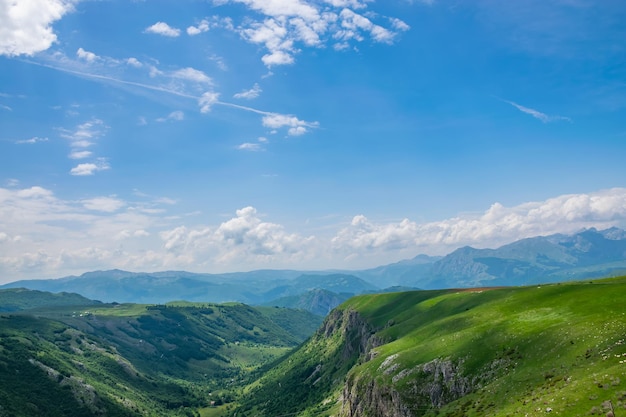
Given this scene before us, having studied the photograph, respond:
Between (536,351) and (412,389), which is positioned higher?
(536,351)

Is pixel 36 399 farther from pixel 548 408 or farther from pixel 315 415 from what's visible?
pixel 548 408

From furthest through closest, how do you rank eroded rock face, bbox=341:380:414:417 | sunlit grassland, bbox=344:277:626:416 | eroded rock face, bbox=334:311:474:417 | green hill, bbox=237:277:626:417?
1. eroded rock face, bbox=341:380:414:417
2. eroded rock face, bbox=334:311:474:417
3. green hill, bbox=237:277:626:417
4. sunlit grassland, bbox=344:277:626:416

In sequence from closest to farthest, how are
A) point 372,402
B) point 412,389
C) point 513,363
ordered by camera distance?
point 513,363, point 412,389, point 372,402

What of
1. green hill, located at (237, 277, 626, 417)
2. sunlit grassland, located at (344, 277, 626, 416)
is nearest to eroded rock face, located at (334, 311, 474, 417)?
green hill, located at (237, 277, 626, 417)

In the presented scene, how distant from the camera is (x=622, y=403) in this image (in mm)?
49812

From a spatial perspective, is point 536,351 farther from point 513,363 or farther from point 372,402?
point 372,402

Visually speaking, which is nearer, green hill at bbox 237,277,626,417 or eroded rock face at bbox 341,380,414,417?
green hill at bbox 237,277,626,417

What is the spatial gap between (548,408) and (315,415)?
12535 cm

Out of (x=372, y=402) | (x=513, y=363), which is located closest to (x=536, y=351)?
(x=513, y=363)

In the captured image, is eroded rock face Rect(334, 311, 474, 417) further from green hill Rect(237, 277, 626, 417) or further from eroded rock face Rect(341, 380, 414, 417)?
green hill Rect(237, 277, 626, 417)

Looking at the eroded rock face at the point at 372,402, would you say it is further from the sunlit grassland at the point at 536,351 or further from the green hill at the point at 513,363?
the sunlit grassland at the point at 536,351

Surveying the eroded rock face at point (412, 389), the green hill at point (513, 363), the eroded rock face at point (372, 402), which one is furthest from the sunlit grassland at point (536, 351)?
the eroded rock face at point (372, 402)

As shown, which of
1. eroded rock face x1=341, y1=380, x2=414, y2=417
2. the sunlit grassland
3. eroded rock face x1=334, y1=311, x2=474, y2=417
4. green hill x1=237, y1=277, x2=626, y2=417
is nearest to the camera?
the sunlit grassland

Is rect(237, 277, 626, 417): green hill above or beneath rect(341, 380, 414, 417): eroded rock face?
above
